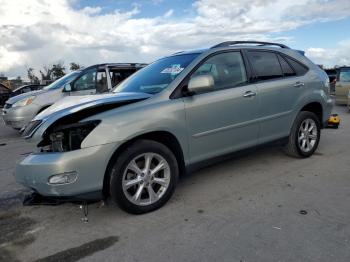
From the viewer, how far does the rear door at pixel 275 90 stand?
4.68 meters

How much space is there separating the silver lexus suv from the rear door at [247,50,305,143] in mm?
14

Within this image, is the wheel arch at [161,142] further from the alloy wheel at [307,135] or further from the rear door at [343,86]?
the rear door at [343,86]

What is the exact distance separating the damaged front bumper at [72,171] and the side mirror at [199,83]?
3.73 feet

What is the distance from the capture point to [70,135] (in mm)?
3340

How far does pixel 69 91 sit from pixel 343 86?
9700mm

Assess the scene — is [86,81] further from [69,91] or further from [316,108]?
[316,108]

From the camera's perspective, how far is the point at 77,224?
3.53 metres

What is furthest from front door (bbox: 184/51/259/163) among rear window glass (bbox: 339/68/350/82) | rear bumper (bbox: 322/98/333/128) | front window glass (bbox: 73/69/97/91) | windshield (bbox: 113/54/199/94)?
rear window glass (bbox: 339/68/350/82)

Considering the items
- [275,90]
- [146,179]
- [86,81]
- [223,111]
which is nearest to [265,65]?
[275,90]

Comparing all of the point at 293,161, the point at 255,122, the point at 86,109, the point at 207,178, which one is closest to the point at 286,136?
the point at 293,161

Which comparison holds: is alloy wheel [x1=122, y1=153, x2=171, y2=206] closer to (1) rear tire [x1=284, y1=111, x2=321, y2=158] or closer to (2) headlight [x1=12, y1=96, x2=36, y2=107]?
(1) rear tire [x1=284, y1=111, x2=321, y2=158]

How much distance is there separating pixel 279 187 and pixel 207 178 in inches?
37.5

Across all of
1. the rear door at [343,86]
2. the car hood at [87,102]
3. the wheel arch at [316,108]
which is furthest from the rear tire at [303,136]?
the rear door at [343,86]

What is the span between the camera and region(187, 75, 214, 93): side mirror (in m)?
3.96
